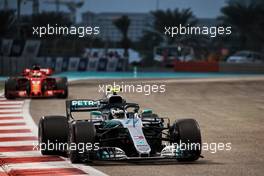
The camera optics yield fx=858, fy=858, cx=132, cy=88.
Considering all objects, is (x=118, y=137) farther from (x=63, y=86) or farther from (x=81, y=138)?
(x=63, y=86)

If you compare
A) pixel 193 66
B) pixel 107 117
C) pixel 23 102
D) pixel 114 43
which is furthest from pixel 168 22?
pixel 107 117

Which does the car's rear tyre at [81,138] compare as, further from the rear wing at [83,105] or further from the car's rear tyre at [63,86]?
the car's rear tyre at [63,86]

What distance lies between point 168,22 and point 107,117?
79565 mm

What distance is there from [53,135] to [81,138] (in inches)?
44.0

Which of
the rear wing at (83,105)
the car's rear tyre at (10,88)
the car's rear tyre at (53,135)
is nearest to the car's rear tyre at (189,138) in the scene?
the car's rear tyre at (53,135)

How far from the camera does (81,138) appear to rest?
10.9 meters

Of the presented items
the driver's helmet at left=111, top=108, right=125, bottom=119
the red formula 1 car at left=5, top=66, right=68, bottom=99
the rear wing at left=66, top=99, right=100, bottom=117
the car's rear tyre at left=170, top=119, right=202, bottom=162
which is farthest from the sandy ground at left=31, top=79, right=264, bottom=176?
the rear wing at left=66, top=99, right=100, bottom=117

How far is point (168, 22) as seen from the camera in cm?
9125

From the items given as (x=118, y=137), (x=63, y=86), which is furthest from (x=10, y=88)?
(x=118, y=137)

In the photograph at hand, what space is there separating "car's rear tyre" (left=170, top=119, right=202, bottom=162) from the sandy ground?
132 millimetres

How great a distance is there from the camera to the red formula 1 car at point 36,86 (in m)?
26.7

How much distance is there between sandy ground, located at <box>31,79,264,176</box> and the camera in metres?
10.8

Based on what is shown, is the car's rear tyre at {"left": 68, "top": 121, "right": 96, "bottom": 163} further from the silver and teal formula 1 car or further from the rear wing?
the rear wing

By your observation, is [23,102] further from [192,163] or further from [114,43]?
[114,43]
